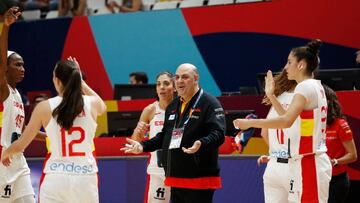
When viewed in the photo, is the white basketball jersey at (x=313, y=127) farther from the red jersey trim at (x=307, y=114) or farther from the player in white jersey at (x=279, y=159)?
the player in white jersey at (x=279, y=159)

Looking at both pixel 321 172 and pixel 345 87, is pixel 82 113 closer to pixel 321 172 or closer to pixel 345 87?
pixel 321 172

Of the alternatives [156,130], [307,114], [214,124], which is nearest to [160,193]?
[156,130]

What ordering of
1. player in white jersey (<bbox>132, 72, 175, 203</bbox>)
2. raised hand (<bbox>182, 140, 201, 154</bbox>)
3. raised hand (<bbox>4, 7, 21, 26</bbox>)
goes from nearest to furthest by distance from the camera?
raised hand (<bbox>182, 140, 201, 154</bbox>) < raised hand (<bbox>4, 7, 21, 26</bbox>) < player in white jersey (<bbox>132, 72, 175, 203</bbox>)

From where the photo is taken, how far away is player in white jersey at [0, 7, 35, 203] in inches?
242

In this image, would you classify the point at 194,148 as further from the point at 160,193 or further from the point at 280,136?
the point at 160,193

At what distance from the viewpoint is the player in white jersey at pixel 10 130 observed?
615 centimetres

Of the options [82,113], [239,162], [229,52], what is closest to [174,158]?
[82,113]

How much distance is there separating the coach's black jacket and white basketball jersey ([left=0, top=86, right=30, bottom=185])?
116 cm

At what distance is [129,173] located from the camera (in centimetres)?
829

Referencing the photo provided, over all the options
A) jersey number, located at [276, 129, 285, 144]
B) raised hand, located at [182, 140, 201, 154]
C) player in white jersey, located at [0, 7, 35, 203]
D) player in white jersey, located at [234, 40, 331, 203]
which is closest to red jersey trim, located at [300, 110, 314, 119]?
player in white jersey, located at [234, 40, 331, 203]

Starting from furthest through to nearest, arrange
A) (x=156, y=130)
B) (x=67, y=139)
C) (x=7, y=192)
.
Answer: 1. (x=156, y=130)
2. (x=7, y=192)
3. (x=67, y=139)

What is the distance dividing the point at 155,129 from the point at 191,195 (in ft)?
5.96

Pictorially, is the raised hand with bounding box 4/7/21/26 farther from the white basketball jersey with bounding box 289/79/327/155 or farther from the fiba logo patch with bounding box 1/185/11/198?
the white basketball jersey with bounding box 289/79/327/155

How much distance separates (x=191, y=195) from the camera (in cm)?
607
